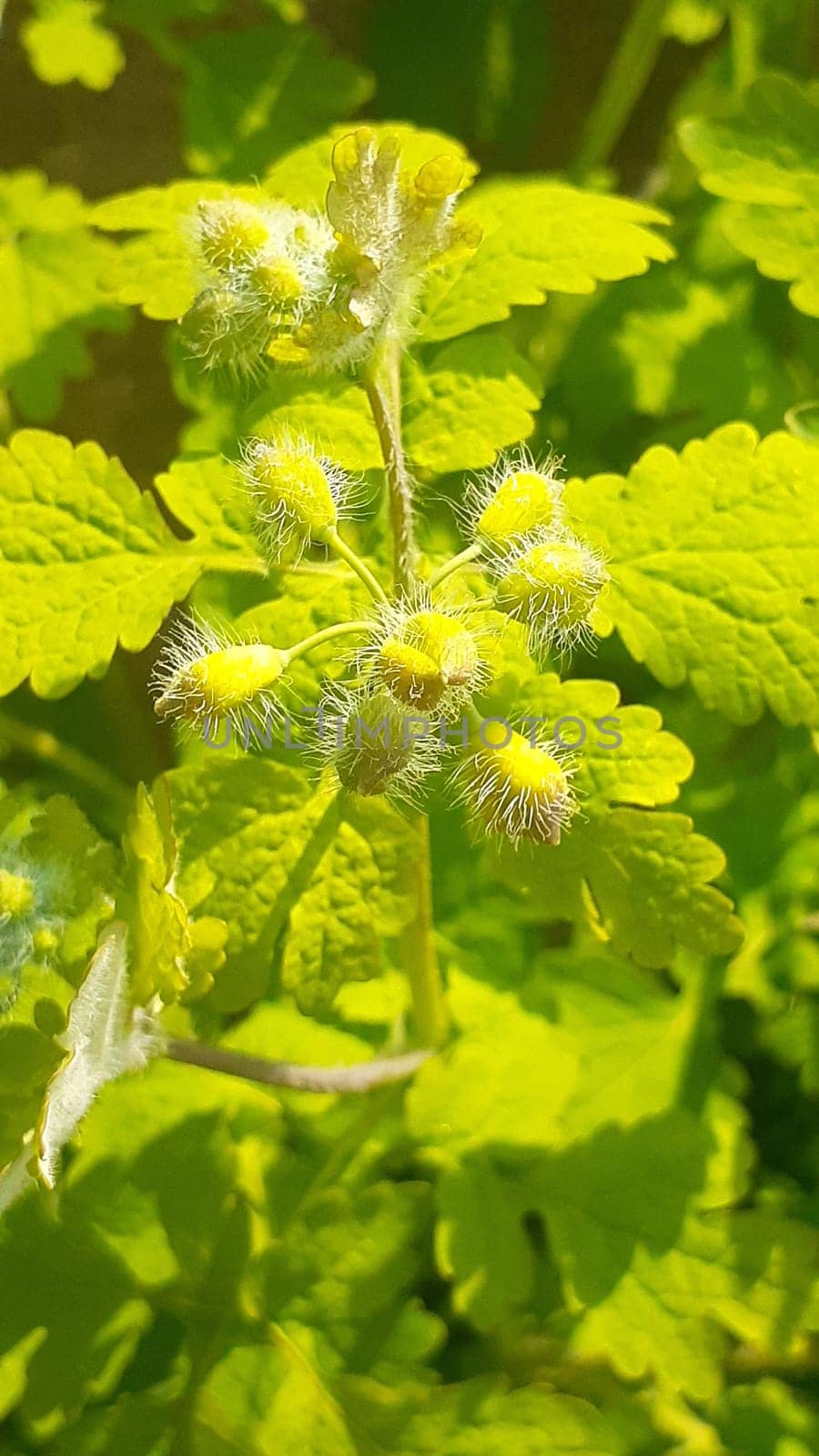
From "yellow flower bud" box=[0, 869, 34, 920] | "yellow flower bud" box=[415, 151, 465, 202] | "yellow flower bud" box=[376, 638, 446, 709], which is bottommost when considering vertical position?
"yellow flower bud" box=[0, 869, 34, 920]

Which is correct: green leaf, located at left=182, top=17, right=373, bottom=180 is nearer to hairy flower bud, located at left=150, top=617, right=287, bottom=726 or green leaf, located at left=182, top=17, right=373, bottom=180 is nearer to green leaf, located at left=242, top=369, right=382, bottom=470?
green leaf, located at left=242, top=369, right=382, bottom=470

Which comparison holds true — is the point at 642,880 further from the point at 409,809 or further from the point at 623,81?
the point at 623,81

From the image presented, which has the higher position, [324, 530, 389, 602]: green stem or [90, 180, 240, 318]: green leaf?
[90, 180, 240, 318]: green leaf

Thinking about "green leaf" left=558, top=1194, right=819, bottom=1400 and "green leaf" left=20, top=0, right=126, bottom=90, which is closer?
"green leaf" left=558, top=1194, right=819, bottom=1400

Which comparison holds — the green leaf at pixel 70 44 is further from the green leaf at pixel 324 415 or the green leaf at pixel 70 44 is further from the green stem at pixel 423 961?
the green stem at pixel 423 961

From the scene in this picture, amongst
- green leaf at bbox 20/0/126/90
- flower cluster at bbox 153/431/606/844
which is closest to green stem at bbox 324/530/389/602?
flower cluster at bbox 153/431/606/844

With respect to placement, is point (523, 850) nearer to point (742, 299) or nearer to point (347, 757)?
point (347, 757)

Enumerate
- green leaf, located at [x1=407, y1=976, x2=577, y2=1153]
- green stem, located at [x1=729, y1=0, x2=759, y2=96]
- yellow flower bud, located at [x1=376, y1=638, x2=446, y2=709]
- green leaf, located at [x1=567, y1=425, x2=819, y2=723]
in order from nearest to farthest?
yellow flower bud, located at [x1=376, y1=638, x2=446, y2=709] → green leaf, located at [x1=567, y1=425, x2=819, y2=723] → green leaf, located at [x1=407, y1=976, x2=577, y2=1153] → green stem, located at [x1=729, y1=0, x2=759, y2=96]
